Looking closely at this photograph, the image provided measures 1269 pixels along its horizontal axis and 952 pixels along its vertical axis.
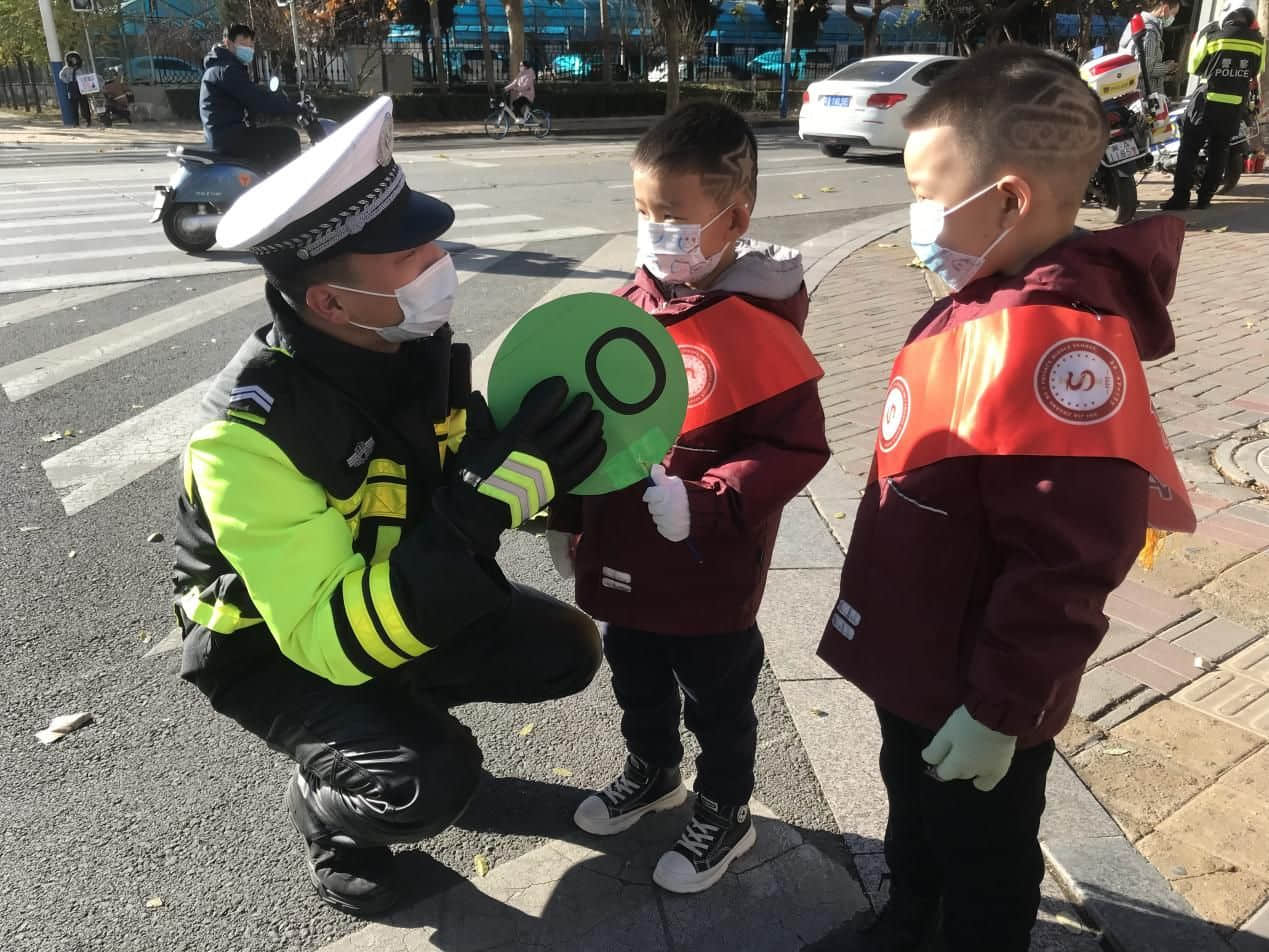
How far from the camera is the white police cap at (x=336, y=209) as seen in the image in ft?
5.83

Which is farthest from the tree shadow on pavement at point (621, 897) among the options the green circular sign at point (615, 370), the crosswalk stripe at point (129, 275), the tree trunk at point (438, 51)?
the tree trunk at point (438, 51)

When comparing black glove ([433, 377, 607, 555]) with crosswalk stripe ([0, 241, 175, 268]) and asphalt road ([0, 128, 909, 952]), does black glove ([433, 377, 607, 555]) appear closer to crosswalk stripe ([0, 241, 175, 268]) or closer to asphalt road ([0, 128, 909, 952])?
asphalt road ([0, 128, 909, 952])

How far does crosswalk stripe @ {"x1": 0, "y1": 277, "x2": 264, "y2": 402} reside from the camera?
539cm

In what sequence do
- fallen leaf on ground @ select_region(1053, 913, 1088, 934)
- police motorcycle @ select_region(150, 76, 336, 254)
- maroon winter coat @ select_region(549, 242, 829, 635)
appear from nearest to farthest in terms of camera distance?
1. maroon winter coat @ select_region(549, 242, 829, 635)
2. fallen leaf on ground @ select_region(1053, 913, 1088, 934)
3. police motorcycle @ select_region(150, 76, 336, 254)

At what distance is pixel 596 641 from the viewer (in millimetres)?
2531

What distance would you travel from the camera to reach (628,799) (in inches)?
91.3

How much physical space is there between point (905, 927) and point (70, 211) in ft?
38.3

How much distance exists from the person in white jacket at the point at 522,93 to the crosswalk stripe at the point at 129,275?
577 inches

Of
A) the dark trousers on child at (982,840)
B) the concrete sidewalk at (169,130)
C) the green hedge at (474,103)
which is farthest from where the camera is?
the green hedge at (474,103)

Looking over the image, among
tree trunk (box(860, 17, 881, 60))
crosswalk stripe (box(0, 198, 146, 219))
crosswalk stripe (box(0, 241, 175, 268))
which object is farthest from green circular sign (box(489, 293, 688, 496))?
tree trunk (box(860, 17, 881, 60))

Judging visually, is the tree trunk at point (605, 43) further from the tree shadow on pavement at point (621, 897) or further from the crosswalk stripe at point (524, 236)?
the tree shadow on pavement at point (621, 897)

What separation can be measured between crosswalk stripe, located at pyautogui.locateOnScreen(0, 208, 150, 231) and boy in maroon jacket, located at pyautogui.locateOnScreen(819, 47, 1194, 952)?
1031 cm

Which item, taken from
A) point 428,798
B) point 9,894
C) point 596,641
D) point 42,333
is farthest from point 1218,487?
point 42,333

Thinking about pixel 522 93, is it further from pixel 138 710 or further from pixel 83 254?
pixel 138 710
